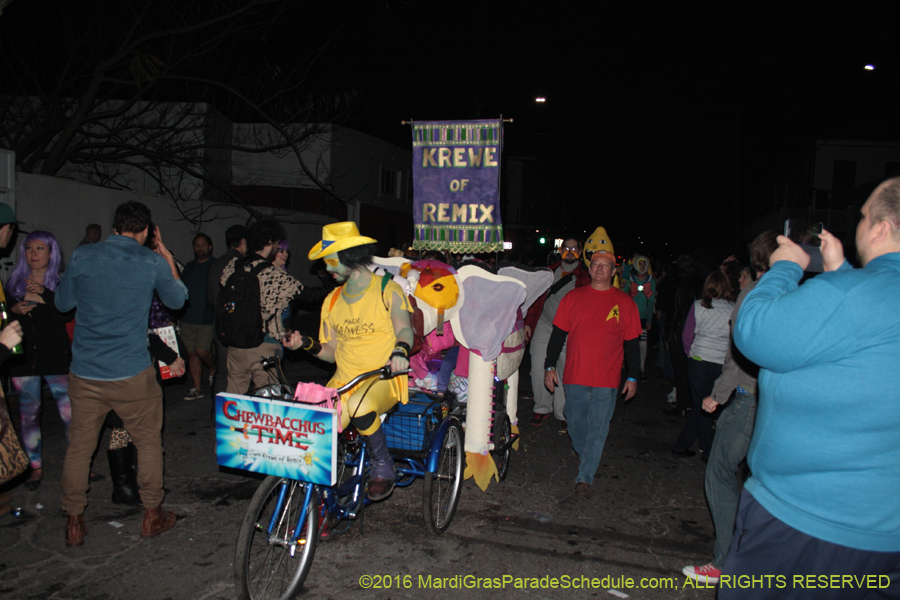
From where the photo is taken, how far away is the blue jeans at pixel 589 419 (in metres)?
4.73

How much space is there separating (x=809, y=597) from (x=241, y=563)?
2.50 m

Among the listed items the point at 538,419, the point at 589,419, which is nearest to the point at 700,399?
the point at 589,419

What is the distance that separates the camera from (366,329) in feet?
11.8

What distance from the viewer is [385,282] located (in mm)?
3693

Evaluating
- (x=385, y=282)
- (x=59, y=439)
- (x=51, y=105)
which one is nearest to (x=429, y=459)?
(x=385, y=282)

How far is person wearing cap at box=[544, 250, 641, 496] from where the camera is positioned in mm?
4699

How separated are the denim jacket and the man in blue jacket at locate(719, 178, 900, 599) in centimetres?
356

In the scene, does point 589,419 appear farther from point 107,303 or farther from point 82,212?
point 82,212

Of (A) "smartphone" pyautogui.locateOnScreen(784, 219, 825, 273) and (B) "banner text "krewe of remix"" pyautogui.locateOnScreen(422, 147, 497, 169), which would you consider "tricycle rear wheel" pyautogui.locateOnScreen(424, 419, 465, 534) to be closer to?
(A) "smartphone" pyautogui.locateOnScreen(784, 219, 825, 273)

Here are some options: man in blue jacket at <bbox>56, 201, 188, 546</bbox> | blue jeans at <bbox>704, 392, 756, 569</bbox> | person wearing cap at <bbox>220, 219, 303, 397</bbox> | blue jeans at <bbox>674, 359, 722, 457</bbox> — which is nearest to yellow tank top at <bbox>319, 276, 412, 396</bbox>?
man in blue jacket at <bbox>56, 201, 188, 546</bbox>

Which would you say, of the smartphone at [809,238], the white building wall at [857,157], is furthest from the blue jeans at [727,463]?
the white building wall at [857,157]

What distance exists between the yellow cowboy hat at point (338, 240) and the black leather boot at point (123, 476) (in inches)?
92.3

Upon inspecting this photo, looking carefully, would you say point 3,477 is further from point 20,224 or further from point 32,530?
point 20,224

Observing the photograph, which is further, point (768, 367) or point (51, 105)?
point (51, 105)
